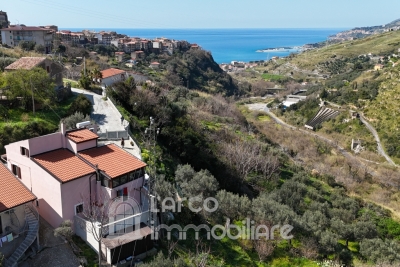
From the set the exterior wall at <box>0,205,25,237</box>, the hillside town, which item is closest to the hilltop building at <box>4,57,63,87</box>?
the hillside town

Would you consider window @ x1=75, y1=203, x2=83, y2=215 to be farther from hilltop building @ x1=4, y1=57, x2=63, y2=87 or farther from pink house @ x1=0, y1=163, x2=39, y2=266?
hilltop building @ x1=4, y1=57, x2=63, y2=87

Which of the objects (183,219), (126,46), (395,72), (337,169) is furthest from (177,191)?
(126,46)

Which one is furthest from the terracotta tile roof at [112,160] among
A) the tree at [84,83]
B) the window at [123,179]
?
the tree at [84,83]

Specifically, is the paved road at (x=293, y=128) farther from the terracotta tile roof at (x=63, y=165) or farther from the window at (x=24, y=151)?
the window at (x=24, y=151)

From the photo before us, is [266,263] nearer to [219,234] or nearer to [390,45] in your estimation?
[219,234]

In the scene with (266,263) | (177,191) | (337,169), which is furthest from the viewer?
(337,169)

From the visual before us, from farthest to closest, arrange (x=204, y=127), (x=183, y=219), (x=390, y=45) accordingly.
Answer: (x=390, y=45)
(x=204, y=127)
(x=183, y=219)
